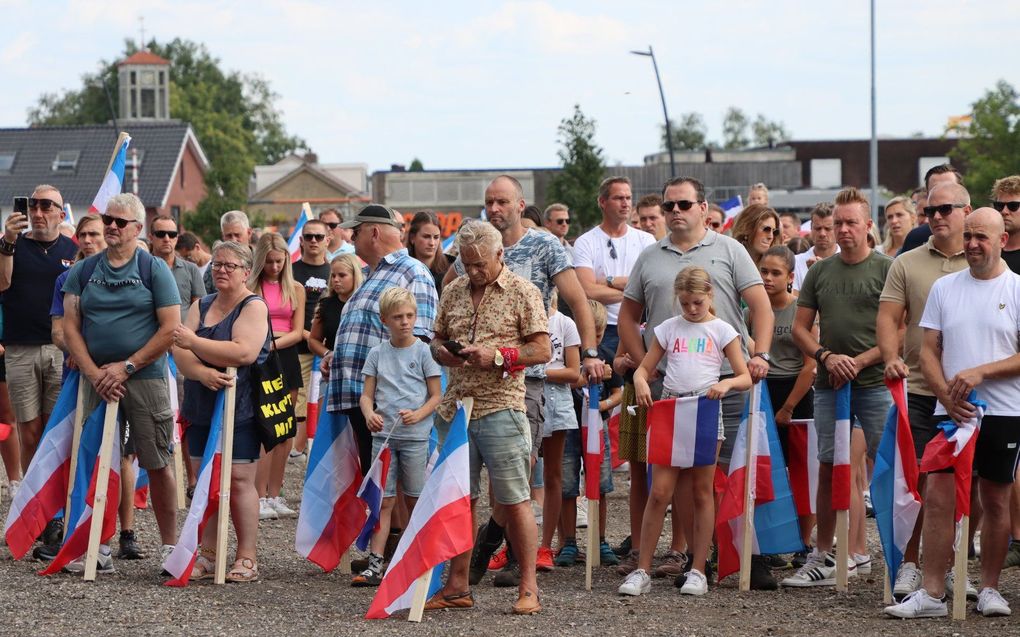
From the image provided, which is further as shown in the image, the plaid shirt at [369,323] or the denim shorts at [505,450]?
the plaid shirt at [369,323]

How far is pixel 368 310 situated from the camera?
8.77 metres

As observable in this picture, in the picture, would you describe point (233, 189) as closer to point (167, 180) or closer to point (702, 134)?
point (167, 180)

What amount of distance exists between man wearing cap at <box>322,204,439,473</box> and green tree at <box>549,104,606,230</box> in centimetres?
3130

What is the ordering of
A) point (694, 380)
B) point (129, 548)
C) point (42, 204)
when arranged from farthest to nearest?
point (42, 204)
point (129, 548)
point (694, 380)

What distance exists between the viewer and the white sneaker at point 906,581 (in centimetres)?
786

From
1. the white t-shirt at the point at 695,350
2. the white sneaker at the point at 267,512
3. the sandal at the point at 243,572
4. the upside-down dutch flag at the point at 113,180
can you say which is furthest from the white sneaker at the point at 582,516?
the upside-down dutch flag at the point at 113,180

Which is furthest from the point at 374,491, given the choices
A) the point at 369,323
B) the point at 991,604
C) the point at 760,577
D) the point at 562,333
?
the point at 991,604

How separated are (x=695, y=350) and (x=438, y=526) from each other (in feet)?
5.66

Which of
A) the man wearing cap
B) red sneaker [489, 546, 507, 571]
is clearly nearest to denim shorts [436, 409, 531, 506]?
the man wearing cap

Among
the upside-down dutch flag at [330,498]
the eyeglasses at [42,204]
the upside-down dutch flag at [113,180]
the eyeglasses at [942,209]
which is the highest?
the upside-down dutch flag at [113,180]

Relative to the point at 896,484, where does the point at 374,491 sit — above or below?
below

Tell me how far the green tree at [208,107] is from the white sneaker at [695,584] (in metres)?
91.5

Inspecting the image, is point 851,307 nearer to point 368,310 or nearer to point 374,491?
point 368,310

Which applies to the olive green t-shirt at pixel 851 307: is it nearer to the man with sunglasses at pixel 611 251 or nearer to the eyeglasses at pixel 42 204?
the man with sunglasses at pixel 611 251
